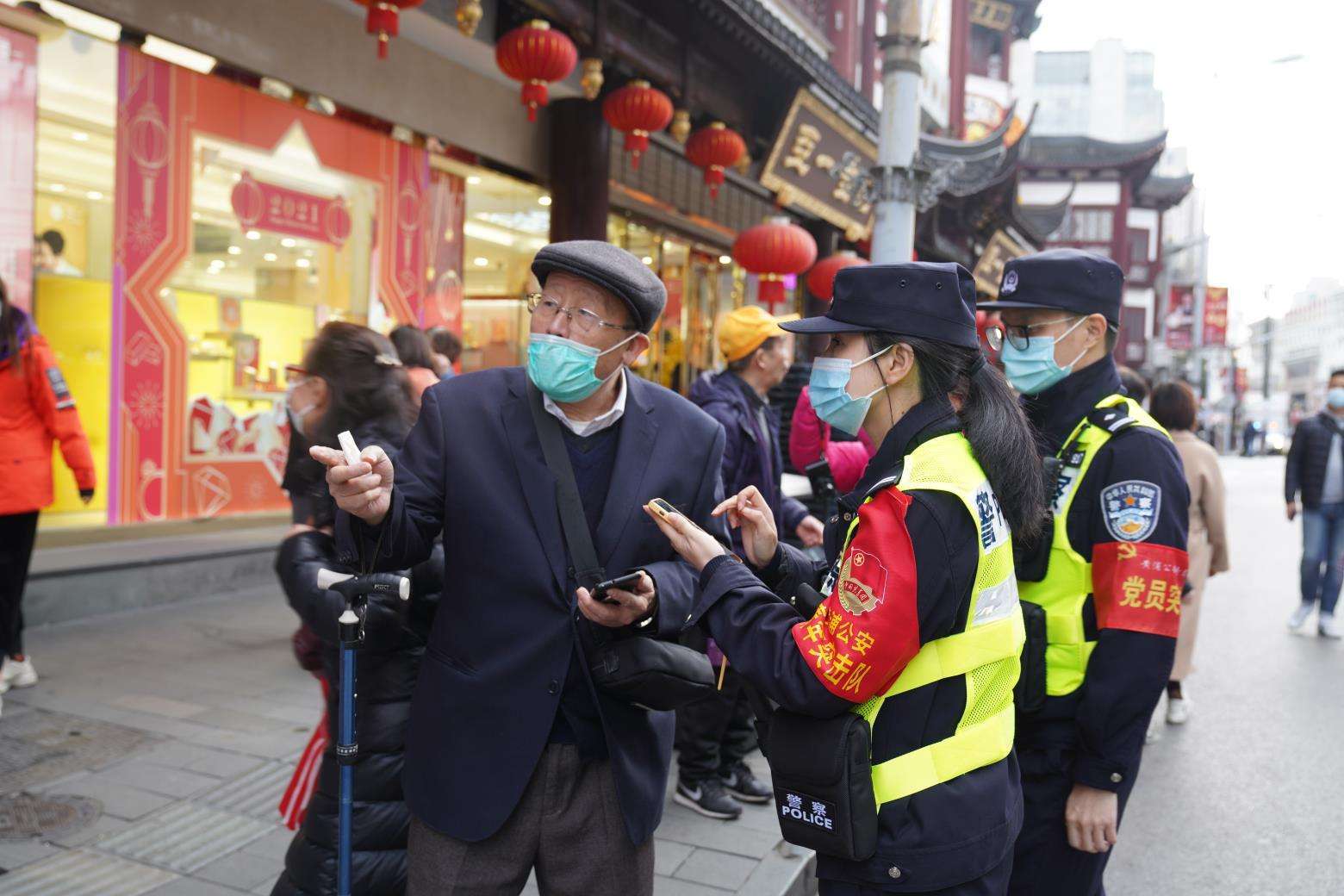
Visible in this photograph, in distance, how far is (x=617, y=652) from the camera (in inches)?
78.7

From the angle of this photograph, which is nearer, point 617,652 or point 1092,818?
point 617,652

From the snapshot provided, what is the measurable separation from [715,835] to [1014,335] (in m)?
2.31

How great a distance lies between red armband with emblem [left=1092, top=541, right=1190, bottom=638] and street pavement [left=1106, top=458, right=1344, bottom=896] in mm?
2274

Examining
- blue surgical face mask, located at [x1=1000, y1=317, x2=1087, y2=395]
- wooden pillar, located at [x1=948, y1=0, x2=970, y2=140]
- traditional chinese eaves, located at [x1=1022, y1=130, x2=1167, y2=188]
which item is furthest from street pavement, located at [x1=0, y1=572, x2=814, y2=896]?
traditional chinese eaves, located at [x1=1022, y1=130, x2=1167, y2=188]

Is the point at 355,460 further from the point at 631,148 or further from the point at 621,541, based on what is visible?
the point at 631,148

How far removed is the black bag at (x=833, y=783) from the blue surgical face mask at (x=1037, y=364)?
4.31ft

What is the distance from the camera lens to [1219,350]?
62.0 m

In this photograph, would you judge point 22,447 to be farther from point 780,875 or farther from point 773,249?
point 773,249

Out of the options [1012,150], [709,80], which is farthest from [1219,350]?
[709,80]

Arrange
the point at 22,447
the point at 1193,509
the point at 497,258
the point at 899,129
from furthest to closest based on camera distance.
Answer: the point at 497,258 < the point at 899,129 < the point at 1193,509 < the point at 22,447

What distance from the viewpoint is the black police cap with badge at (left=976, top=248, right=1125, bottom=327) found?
2.61 m

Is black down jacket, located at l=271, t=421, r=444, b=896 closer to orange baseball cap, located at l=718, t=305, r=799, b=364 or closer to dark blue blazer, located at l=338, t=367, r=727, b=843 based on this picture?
dark blue blazer, located at l=338, t=367, r=727, b=843

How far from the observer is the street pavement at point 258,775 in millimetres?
3521

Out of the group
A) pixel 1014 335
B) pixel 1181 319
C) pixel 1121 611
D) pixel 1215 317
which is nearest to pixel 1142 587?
pixel 1121 611
